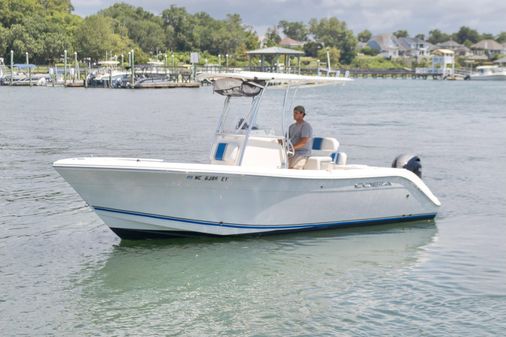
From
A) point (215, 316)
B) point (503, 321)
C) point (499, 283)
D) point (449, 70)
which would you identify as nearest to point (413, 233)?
point (499, 283)

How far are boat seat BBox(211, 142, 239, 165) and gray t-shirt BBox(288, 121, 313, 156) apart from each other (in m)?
1.28

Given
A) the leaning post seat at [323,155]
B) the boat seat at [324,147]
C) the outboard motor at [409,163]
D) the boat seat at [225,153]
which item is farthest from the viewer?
the outboard motor at [409,163]

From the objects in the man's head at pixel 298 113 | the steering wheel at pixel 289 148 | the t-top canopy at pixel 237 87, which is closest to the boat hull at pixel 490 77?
the man's head at pixel 298 113

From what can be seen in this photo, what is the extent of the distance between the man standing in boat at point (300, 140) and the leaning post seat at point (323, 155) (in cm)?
15

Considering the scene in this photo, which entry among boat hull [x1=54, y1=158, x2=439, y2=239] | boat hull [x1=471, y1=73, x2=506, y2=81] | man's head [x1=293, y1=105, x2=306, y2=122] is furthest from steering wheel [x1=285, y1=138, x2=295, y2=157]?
boat hull [x1=471, y1=73, x2=506, y2=81]

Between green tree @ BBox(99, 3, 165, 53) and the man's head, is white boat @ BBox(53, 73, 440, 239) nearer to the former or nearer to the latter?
the man's head

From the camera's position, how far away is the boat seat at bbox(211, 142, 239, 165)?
13188 mm

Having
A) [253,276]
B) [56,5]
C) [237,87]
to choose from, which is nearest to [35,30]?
[56,5]

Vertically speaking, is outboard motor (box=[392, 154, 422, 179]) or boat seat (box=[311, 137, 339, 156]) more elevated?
boat seat (box=[311, 137, 339, 156])

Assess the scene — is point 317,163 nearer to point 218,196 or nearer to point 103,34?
point 218,196

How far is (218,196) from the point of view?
12641 millimetres

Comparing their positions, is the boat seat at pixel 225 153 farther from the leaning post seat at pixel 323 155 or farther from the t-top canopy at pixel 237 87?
the leaning post seat at pixel 323 155

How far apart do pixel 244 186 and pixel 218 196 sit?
18.0 inches

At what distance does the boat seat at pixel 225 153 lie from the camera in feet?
43.3
